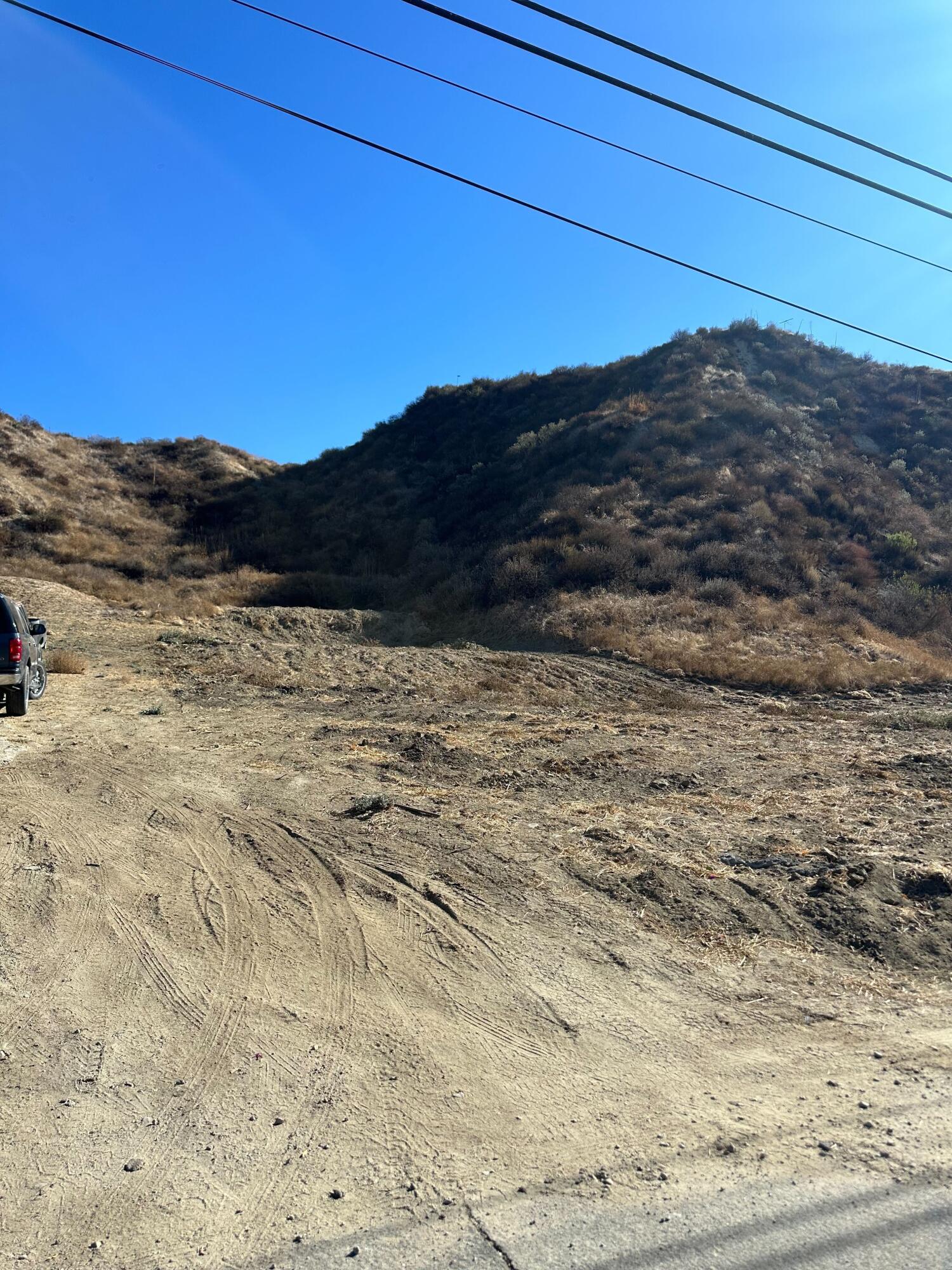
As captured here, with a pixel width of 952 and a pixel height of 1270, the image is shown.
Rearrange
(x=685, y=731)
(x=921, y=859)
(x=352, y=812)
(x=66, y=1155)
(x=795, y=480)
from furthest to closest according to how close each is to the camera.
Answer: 1. (x=795, y=480)
2. (x=685, y=731)
3. (x=352, y=812)
4. (x=921, y=859)
5. (x=66, y=1155)

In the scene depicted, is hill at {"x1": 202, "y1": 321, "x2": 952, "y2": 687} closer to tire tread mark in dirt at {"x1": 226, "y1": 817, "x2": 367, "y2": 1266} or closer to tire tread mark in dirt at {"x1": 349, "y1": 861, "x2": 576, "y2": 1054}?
tire tread mark in dirt at {"x1": 226, "y1": 817, "x2": 367, "y2": 1266}

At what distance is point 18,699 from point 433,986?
9861 millimetres

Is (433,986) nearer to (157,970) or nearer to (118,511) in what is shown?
(157,970)

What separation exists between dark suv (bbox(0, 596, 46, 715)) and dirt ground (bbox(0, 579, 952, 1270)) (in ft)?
6.37

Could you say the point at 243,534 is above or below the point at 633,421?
below

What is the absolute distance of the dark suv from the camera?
11.7 metres

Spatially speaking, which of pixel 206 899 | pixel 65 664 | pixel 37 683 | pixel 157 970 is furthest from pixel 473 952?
pixel 65 664

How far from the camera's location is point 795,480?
3095cm

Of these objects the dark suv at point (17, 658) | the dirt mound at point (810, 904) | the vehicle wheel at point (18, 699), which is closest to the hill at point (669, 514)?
the dark suv at point (17, 658)

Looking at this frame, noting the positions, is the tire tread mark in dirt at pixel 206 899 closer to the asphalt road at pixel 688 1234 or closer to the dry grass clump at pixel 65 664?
the asphalt road at pixel 688 1234

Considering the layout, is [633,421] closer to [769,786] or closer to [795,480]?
[795,480]

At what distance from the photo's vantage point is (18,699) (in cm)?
1212

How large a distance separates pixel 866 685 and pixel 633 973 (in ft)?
48.8

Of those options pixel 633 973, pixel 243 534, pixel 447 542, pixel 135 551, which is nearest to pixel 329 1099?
pixel 633 973
